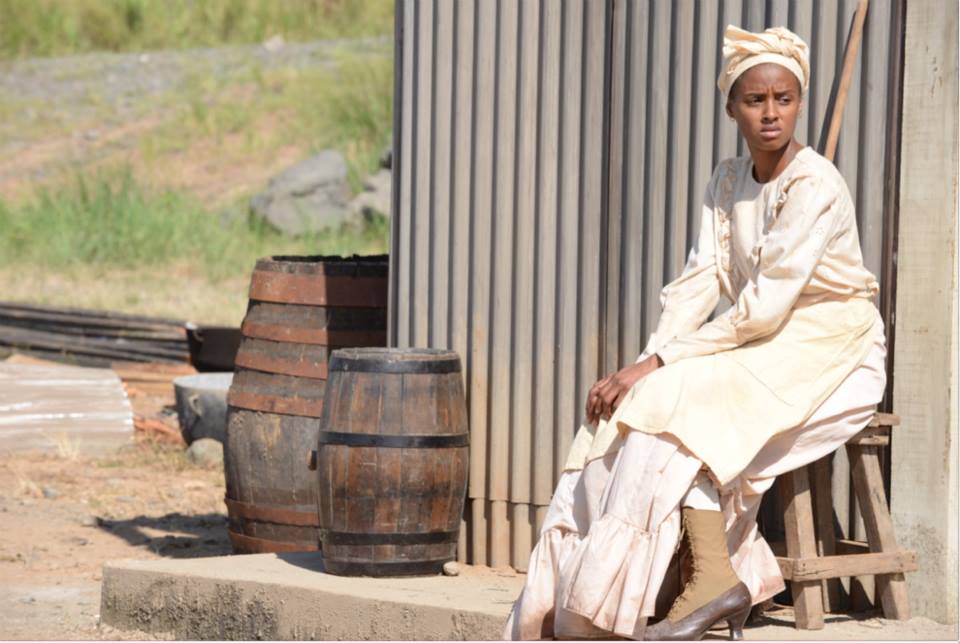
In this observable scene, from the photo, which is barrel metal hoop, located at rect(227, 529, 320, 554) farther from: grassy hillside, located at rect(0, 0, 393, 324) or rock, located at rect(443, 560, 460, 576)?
grassy hillside, located at rect(0, 0, 393, 324)

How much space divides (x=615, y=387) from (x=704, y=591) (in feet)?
2.23

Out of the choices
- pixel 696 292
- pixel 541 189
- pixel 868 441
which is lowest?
pixel 868 441

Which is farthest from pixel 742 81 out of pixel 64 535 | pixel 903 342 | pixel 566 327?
pixel 64 535

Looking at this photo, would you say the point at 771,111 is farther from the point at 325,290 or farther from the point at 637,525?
the point at 325,290

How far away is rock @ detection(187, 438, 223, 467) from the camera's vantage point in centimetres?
1040

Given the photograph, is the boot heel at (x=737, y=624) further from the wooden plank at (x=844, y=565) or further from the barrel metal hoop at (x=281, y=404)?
the barrel metal hoop at (x=281, y=404)

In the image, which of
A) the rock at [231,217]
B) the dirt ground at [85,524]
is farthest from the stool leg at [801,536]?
→ the rock at [231,217]

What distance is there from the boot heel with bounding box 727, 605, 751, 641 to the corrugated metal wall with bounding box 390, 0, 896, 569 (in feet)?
4.72

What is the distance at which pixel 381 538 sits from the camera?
19.9 ft

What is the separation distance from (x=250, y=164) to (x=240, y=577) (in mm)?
17312

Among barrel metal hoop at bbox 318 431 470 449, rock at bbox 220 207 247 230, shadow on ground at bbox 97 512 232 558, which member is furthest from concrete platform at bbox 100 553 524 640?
rock at bbox 220 207 247 230

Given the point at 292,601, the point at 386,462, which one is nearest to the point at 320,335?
the point at 386,462

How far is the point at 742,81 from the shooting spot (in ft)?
16.4

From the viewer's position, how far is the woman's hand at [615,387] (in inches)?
198
